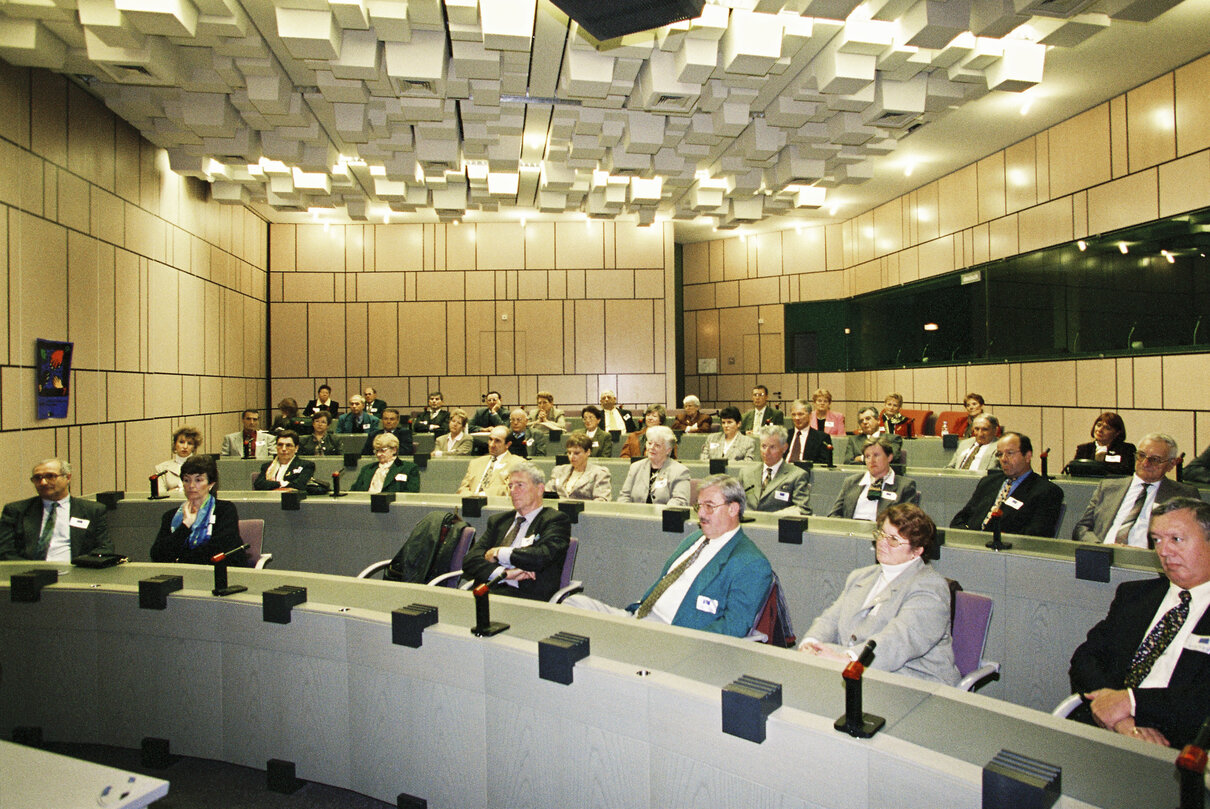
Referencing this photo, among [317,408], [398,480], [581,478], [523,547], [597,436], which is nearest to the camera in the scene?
[523,547]

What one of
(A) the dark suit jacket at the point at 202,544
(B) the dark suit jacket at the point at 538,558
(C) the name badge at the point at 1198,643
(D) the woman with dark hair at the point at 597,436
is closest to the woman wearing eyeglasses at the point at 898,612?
(C) the name badge at the point at 1198,643

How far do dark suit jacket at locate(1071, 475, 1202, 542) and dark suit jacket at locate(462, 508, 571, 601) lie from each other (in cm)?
275

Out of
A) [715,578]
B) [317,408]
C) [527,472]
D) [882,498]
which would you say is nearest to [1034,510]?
[882,498]

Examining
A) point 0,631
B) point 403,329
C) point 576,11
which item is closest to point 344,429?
point 403,329

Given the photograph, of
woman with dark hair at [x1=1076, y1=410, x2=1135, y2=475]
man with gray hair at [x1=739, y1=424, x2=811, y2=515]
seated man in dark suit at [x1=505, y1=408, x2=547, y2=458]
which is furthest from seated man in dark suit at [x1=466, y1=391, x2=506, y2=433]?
woman with dark hair at [x1=1076, y1=410, x2=1135, y2=475]

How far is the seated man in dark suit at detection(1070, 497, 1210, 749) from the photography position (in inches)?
81.9

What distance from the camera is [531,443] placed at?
324 inches

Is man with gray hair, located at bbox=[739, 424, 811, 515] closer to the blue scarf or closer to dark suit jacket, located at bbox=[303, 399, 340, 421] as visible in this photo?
the blue scarf

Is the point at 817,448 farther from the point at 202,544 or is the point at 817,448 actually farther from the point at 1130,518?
the point at 202,544

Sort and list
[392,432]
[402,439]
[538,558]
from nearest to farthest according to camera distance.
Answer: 1. [538,558]
2. [392,432]
3. [402,439]

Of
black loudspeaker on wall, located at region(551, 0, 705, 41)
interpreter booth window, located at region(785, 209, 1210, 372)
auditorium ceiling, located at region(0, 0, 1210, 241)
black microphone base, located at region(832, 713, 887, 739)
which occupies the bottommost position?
black microphone base, located at region(832, 713, 887, 739)

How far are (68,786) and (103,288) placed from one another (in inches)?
295

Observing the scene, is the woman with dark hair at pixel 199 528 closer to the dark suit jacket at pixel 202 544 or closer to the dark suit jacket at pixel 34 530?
the dark suit jacket at pixel 202 544

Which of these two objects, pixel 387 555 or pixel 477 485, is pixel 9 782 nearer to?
pixel 387 555
